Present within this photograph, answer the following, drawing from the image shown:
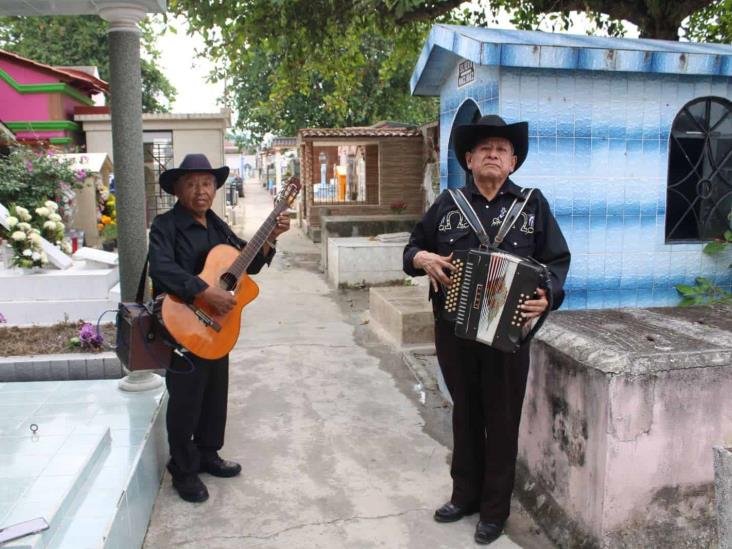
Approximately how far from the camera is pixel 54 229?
24.8ft

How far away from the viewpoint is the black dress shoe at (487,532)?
3.40 m

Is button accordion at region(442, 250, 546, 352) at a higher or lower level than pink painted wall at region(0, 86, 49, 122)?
lower

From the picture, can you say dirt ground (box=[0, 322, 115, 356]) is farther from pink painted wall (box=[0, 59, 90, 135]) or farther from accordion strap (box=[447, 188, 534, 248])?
pink painted wall (box=[0, 59, 90, 135])

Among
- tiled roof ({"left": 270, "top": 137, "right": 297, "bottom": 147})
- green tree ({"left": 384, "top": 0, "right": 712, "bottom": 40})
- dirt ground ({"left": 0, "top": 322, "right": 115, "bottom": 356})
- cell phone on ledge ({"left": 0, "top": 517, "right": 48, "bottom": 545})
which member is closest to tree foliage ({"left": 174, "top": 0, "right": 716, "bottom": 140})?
green tree ({"left": 384, "top": 0, "right": 712, "bottom": 40})

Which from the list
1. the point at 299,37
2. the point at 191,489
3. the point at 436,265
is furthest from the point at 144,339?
the point at 299,37

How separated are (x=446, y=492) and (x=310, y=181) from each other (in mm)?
13806

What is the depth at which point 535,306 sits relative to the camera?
299 centimetres

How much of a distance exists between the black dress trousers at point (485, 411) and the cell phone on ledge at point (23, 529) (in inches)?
75.3

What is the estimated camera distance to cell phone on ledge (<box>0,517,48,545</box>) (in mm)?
2654

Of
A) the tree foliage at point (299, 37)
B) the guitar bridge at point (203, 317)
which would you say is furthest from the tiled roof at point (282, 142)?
the guitar bridge at point (203, 317)

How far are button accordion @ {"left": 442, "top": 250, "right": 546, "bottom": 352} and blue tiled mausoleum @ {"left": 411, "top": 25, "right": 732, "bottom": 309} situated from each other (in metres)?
1.61

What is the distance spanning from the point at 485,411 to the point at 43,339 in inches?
159

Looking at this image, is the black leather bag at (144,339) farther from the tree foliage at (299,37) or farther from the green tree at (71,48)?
the green tree at (71,48)

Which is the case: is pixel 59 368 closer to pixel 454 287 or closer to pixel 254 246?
pixel 254 246
